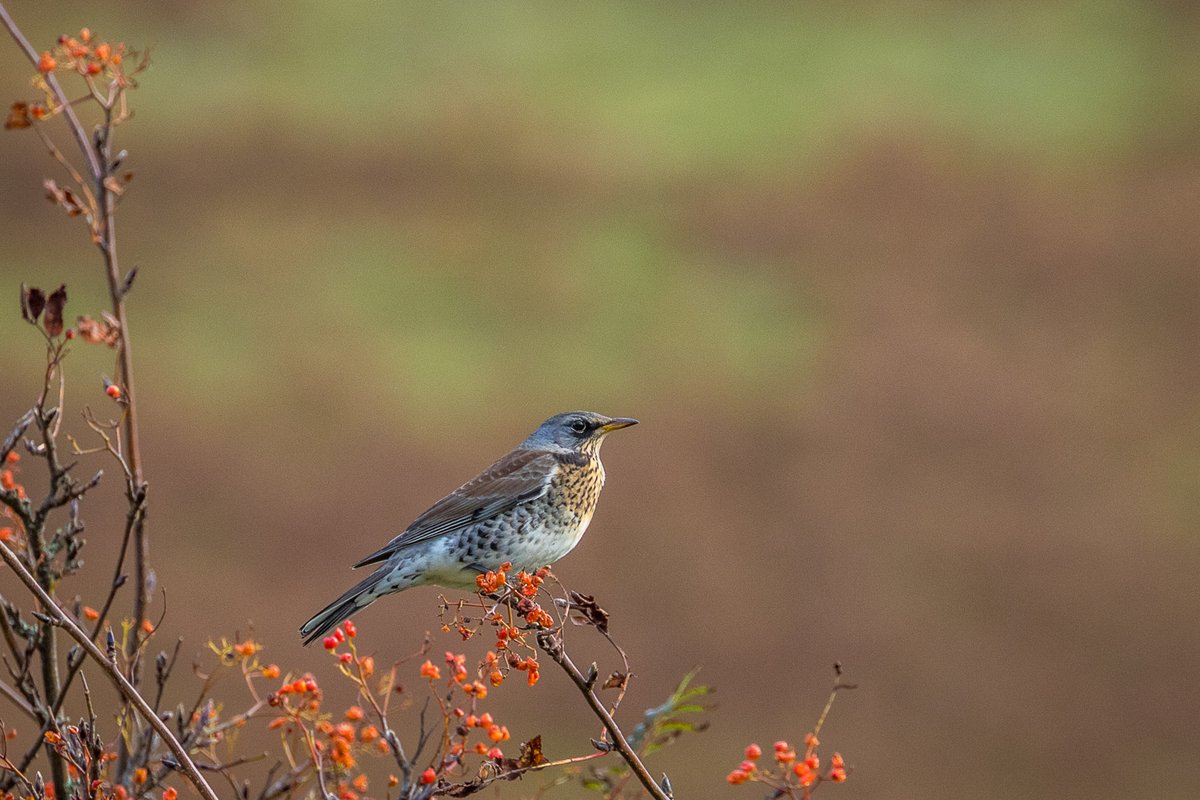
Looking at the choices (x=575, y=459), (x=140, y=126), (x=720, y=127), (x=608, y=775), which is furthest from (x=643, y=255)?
(x=608, y=775)

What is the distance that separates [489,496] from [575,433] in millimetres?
338

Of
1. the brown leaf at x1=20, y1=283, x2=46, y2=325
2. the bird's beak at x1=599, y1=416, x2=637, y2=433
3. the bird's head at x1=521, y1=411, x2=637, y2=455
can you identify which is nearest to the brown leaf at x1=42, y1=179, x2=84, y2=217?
the brown leaf at x1=20, y1=283, x2=46, y2=325

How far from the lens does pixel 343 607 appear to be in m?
2.52

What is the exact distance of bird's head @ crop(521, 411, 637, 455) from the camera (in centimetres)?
314

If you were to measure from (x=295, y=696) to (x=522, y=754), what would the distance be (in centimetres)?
29

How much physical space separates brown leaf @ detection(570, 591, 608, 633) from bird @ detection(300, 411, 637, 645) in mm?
1116

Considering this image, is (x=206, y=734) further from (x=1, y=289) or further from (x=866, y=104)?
(x=866, y=104)

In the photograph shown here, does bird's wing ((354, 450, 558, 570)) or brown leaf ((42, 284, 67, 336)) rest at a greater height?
brown leaf ((42, 284, 67, 336))

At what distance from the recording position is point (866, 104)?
962 centimetres

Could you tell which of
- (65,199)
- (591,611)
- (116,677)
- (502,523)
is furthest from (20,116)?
(502,523)

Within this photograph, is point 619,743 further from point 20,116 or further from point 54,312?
point 20,116

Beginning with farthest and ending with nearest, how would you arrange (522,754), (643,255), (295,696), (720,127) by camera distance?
1. (720,127)
2. (643,255)
3. (295,696)
4. (522,754)

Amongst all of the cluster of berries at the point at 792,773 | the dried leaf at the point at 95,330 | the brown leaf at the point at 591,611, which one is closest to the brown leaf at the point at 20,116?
the dried leaf at the point at 95,330

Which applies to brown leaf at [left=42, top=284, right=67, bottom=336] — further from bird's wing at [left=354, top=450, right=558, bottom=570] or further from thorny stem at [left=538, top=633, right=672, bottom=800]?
bird's wing at [left=354, top=450, right=558, bottom=570]
